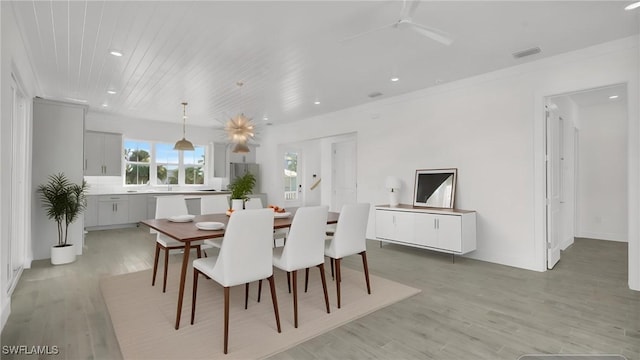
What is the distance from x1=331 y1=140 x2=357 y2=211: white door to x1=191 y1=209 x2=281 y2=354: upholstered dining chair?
5.20 m

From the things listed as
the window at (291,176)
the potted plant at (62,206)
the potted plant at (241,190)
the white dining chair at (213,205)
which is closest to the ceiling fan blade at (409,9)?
the potted plant at (241,190)

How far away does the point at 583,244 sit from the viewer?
217 inches

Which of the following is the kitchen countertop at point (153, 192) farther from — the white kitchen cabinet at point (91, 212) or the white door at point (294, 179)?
the white door at point (294, 179)

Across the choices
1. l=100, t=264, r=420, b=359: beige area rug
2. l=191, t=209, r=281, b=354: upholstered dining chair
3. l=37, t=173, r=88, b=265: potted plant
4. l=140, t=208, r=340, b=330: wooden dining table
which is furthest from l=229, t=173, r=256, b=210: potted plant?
l=37, t=173, r=88, b=265: potted plant

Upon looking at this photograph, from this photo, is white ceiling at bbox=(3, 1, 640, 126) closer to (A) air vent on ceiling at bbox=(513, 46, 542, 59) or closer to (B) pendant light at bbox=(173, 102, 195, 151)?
(A) air vent on ceiling at bbox=(513, 46, 542, 59)

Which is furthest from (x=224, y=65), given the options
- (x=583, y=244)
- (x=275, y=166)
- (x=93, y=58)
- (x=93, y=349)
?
(x=583, y=244)

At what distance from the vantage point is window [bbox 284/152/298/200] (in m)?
9.72

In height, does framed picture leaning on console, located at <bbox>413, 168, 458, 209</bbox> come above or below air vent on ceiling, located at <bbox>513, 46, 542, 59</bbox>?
below

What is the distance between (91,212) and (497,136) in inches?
303

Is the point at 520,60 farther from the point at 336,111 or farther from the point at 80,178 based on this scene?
the point at 80,178

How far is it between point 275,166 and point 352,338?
657 cm

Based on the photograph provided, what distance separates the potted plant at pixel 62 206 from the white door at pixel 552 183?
6.29 meters

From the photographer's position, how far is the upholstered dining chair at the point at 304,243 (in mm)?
2599

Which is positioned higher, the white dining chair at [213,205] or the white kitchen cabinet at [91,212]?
the white dining chair at [213,205]
